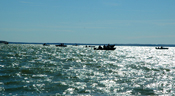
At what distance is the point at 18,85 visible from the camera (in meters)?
17.3

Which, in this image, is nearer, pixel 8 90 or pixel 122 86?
pixel 8 90

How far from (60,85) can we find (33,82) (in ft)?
8.67

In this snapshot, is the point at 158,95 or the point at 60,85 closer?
the point at 158,95

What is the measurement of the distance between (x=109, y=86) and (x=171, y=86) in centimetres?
549

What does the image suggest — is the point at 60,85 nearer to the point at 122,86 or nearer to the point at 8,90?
the point at 8,90

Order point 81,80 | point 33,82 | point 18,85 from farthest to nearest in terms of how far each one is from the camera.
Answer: point 81,80 < point 33,82 < point 18,85

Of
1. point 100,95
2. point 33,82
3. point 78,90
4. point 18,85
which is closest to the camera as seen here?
point 100,95

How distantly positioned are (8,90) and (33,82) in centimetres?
311

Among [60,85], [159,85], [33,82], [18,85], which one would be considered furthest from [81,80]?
[159,85]

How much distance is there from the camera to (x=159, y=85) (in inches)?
734

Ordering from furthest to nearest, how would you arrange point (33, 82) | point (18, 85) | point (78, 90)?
point (33, 82) → point (18, 85) → point (78, 90)

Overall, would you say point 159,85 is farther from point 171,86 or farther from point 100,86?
point 100,86

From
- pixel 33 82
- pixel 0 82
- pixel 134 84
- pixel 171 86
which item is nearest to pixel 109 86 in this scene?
pixel 134 84

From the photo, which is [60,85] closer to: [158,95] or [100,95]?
[100,95]
